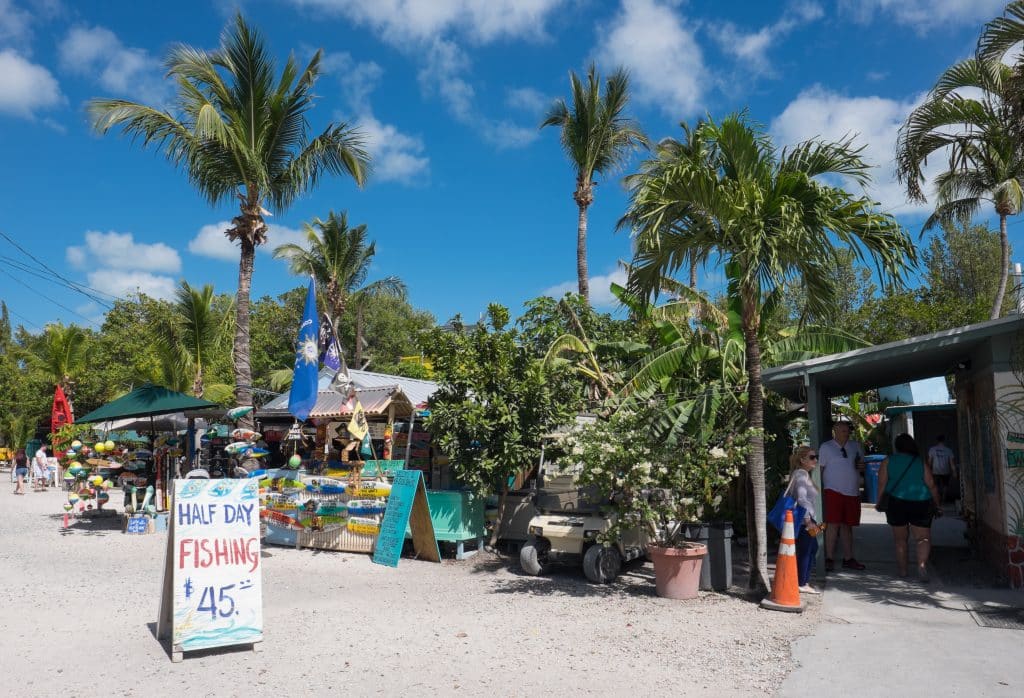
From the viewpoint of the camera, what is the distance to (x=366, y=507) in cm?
1154

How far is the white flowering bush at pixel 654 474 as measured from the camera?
8.32 meters

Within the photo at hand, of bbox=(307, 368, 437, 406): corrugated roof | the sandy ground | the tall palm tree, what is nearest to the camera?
the sandy ground

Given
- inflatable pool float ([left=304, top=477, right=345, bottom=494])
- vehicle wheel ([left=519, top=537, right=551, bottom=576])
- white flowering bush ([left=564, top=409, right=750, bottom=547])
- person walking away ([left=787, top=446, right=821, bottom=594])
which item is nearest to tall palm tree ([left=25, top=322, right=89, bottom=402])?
inflatable pool float ([left=304, top=477, right=345, bottom=494])

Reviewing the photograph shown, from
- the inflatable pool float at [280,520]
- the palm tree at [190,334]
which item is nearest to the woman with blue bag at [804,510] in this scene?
the inflatable pool float at [280,520]

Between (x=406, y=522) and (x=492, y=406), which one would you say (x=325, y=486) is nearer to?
(x=406, y=522)

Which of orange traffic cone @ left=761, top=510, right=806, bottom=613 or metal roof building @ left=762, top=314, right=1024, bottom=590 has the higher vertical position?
metal roof building @ left=762, top=314, right=1024, bottom=590

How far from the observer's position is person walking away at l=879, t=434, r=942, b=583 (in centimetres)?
891

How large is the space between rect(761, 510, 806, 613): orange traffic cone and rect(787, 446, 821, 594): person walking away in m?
0.48

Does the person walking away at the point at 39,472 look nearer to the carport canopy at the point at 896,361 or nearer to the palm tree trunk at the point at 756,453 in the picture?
the carport canopy at the point at 896,361

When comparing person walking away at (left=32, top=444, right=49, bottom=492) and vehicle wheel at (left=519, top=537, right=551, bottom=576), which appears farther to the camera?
person walking away at (left=32, top=444, right=49, bottom=492)

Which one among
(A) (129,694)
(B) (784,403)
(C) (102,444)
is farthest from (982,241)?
(A) (129,694)

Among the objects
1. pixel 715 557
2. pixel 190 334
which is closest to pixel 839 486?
pixel 715 557

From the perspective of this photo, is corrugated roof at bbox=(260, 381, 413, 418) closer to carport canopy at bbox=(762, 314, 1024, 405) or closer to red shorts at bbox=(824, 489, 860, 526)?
carport canopy at bbox=(762, 314, 1024, 405)

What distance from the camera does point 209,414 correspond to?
72.0 ft
